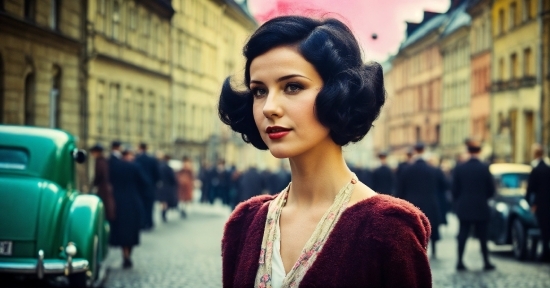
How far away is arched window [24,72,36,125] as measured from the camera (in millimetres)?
18922

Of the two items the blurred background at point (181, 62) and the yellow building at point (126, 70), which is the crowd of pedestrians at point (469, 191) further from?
the yellow building at point (126, 70)

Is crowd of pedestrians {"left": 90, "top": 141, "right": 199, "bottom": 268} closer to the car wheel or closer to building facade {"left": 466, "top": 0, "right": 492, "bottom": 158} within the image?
the car wheel

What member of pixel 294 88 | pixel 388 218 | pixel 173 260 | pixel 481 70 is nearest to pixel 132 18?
pixel 173 260

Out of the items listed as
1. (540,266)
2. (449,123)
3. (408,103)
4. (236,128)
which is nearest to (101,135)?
(540,266)

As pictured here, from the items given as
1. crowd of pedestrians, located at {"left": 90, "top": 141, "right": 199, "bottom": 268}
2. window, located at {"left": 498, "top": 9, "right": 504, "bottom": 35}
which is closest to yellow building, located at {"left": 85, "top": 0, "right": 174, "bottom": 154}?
crowd of pedestrians, located at {"left": 90, "top": 141, "right": 199, "bottom": 268}

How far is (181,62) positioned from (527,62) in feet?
83.8

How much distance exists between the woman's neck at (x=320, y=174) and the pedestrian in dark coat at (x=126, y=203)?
497 inches

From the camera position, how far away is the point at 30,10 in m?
19.5

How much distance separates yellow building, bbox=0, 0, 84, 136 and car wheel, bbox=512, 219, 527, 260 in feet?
27.8

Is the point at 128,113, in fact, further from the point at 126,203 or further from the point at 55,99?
the point at 126,203

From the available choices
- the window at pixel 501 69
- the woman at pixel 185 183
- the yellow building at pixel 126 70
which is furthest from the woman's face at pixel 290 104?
the window at pixel 501 69

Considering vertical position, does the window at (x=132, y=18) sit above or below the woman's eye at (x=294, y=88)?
above

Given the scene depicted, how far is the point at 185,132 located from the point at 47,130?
77.1 feet

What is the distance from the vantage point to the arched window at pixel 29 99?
1892 centimetres
